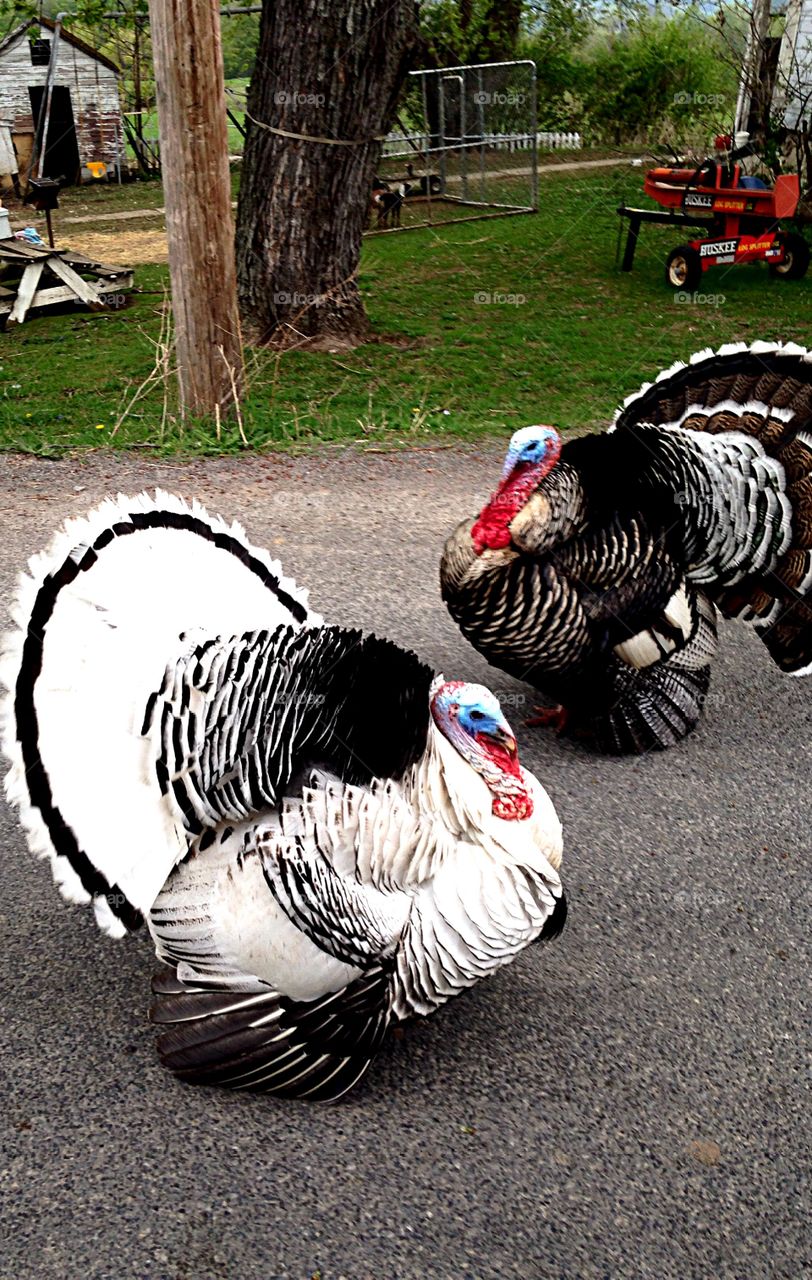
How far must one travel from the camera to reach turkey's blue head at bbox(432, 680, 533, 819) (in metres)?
2.87

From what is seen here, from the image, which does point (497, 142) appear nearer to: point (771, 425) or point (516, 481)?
point (771, 425)

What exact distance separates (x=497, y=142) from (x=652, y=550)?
55.3 ft

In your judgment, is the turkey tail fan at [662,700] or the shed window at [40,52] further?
the shed window at [40,52]

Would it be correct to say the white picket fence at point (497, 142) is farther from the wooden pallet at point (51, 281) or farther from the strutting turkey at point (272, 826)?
the strutting turkey at point (272, 826)

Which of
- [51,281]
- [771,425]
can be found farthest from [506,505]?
[51,281]

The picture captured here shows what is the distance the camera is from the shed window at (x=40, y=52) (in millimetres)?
23797

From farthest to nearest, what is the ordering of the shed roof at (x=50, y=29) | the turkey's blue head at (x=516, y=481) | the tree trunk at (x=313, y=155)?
the shed roof at (x=50, y=29)
the tree trunk at (x=313, y=155)
the turkey's blue head at (x=516, y=481)

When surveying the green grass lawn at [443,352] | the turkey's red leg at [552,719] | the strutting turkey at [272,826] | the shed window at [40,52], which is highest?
the shed window at [40,52]

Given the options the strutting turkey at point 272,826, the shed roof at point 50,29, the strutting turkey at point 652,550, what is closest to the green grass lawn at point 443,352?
the strutting turkey at point 652,550

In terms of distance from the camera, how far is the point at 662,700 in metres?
4.65

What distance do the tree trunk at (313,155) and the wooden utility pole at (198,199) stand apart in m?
1.85

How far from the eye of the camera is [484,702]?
2.87 metres

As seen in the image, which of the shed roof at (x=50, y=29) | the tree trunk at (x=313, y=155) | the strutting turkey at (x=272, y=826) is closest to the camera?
the strutting turkey at (x=272, y=826)

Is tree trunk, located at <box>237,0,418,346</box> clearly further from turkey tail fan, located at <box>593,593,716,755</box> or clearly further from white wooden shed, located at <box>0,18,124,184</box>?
→ white wooden shed, located at <box>0,18,124,184</box>
